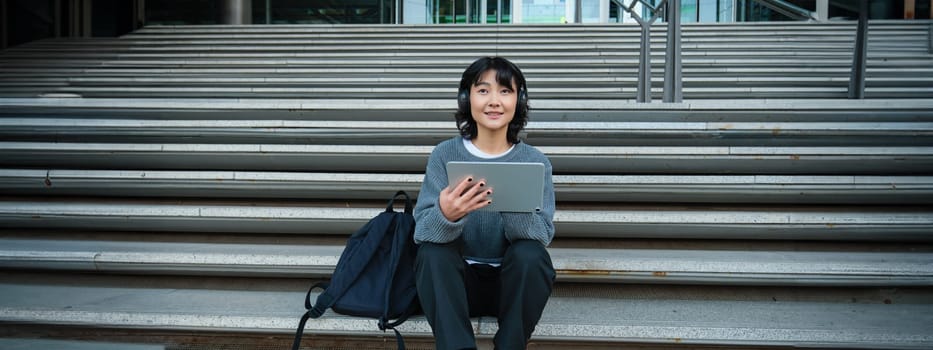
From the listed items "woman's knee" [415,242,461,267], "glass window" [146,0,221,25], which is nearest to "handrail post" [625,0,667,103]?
"woman's knee" [415,242,461,267]

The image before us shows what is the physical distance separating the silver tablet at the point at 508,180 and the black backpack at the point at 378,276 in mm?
358

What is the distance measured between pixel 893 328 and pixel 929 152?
1021 mm

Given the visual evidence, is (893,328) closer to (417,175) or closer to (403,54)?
(417,175)

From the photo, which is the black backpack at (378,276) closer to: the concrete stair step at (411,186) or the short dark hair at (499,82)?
the short dark hair at (499,82)

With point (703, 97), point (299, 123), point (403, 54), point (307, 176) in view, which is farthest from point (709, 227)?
point (403, 54)

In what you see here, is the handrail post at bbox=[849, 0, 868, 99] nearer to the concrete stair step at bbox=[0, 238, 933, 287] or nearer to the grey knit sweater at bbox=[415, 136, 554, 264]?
the concrete stair step at bbox=[0, 238, 933, 287]

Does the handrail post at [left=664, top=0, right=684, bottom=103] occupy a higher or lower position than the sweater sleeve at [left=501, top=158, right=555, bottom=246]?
higher

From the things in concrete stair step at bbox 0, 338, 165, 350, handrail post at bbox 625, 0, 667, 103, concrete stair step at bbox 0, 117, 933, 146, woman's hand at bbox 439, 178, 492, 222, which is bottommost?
concrete stair step at bbox 0, 338, 165, 350

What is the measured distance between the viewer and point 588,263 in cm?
216

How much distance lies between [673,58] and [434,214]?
7.62 feet

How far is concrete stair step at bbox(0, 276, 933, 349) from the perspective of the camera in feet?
6.10

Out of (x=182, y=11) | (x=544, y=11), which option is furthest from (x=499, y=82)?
(x=182, y=11)

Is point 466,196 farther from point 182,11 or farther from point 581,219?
point 182,11

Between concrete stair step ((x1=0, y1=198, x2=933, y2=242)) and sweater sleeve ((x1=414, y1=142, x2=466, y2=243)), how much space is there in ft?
2.33
